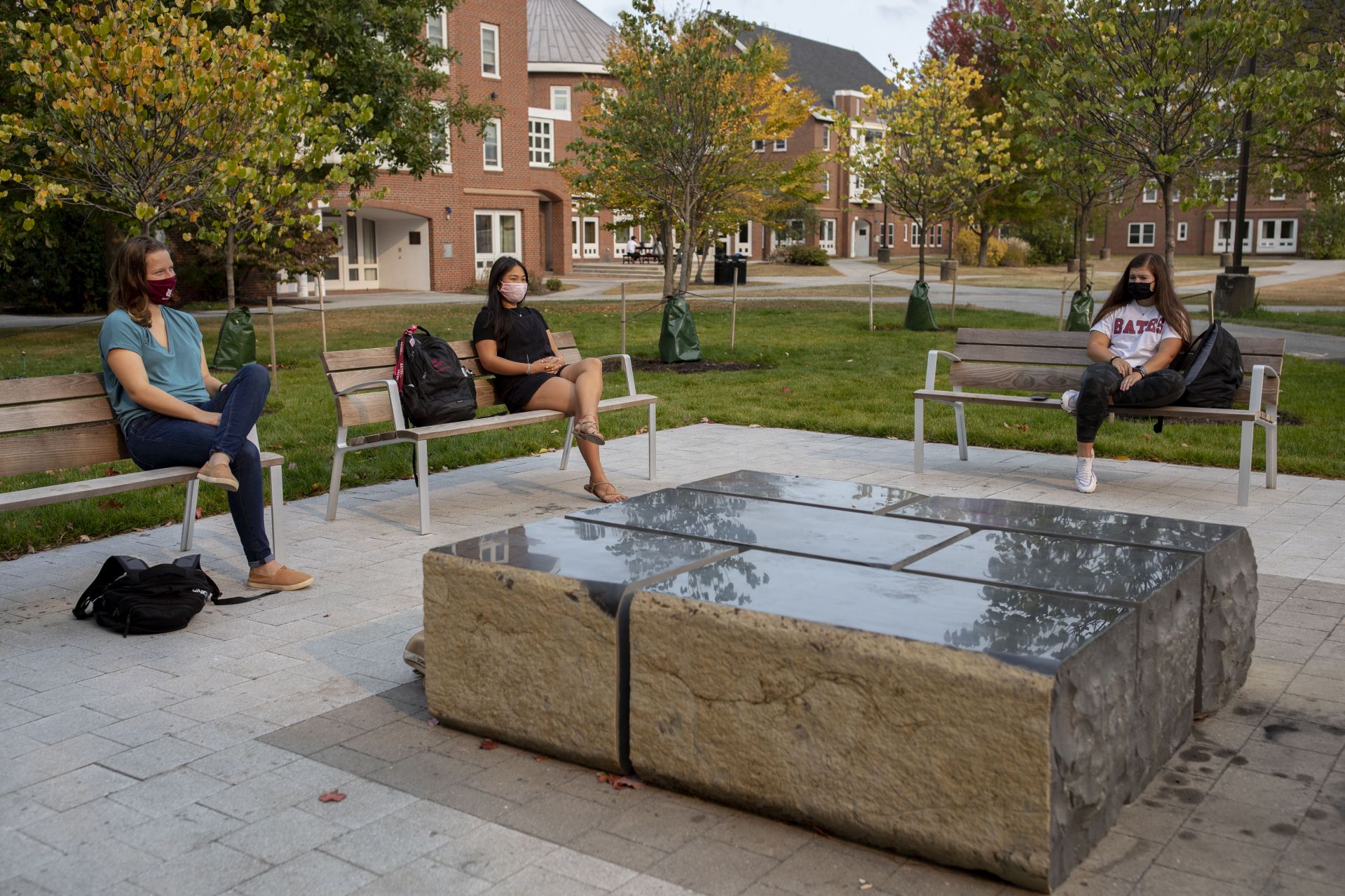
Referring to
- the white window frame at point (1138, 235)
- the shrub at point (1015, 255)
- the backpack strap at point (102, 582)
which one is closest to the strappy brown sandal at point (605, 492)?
the backpack strap at point (102, 582)

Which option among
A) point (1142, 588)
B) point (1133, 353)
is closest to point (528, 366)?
point (1133, 353)

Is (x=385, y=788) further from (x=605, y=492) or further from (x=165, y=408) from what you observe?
(x=605, y=492)

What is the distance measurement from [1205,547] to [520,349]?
4729 mm

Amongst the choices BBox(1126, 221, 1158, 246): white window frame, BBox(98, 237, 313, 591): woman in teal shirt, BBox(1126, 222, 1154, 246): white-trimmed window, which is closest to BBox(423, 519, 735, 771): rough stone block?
BBox(98, 237, 313, 591): woman in teal shirt

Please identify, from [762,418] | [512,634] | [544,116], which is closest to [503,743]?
[512,634]

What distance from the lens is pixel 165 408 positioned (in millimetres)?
5828

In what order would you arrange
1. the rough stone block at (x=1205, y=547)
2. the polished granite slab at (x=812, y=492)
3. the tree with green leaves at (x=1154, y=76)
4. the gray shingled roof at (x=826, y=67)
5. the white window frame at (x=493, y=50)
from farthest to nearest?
the gray shingled roof at (x=826, y=67) < the white window frame at (x=493, y=50) < the tree with green leaves at (x=1154, y=76) < the polished granite slab at (x=812, y=492) < the rough stone block at (x=1205, y=547)

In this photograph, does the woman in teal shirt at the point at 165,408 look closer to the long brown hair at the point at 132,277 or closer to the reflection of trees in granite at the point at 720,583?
the long brown hair at the point at 132,277

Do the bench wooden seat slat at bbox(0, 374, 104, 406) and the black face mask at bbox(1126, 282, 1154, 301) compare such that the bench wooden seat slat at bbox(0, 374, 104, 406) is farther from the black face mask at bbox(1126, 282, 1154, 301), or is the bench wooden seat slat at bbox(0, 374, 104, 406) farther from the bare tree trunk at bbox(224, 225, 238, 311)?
the bare tree trunk at bbox(224, 225, 238, 311)

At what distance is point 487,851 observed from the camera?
328 centimetres

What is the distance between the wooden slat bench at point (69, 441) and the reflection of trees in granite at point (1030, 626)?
3.74 meters

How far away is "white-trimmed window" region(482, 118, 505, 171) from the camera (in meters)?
38.9

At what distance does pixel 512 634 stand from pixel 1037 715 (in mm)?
1642

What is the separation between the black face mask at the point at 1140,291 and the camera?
782 cm
